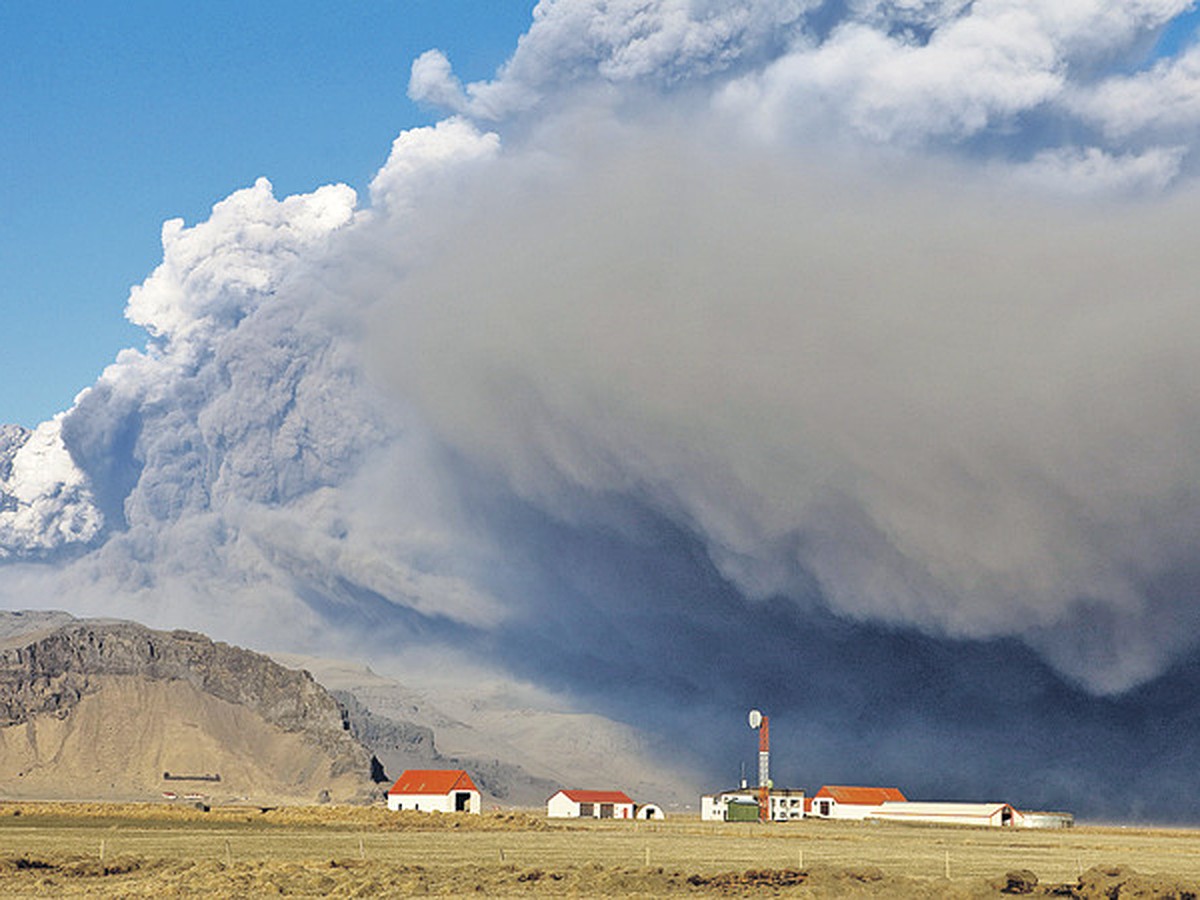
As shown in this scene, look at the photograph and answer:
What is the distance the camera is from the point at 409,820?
17338 cm

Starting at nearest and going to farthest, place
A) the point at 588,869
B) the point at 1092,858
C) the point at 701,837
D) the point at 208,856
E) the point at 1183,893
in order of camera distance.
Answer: the point at 1183,893
the point at 588,869
the point at 208,856
the point at 1092,858
the point at 701,837

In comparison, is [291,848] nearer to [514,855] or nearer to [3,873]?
[514,855]

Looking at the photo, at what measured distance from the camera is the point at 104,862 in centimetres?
7838

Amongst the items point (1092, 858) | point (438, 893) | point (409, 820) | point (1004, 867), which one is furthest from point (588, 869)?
point (409, 820)

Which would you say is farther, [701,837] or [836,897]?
[701,837]

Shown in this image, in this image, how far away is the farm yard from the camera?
6450 cm

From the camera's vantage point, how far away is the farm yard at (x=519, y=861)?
64500mm

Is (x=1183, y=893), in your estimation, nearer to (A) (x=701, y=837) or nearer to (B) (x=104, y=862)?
(B) (x=104, y=862)

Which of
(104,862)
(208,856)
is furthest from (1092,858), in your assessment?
(104,862)

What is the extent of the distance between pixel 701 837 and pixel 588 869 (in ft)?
223

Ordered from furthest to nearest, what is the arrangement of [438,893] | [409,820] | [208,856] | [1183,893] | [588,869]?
[409,820]
[208,856]
[588,869]
[438,893]
[1183,893]

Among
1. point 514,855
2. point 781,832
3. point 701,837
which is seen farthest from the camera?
point 781,832

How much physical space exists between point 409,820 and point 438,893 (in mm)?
114805

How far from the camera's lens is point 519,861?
293 feet
